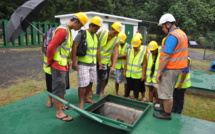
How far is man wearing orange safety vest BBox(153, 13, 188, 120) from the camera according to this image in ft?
9.25

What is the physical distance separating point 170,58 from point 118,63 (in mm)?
2049

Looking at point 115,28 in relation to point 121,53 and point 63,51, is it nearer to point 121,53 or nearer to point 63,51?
point 121,53

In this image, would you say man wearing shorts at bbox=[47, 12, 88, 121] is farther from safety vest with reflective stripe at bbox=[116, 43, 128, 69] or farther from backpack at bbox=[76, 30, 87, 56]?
safety vest with reflective stripe at bbox=[116, 43, 128, 69]

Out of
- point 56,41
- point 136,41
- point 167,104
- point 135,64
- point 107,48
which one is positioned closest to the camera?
point 56,41

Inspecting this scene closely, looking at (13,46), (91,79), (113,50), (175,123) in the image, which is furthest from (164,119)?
(13,46)

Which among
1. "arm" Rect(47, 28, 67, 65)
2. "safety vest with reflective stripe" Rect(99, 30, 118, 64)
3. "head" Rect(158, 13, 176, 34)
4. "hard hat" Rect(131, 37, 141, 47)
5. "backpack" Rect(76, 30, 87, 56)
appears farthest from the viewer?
"hard hat" Rect(131, 37, 141, 47)

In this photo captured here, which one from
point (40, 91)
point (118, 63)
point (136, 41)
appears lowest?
point (40, 91)

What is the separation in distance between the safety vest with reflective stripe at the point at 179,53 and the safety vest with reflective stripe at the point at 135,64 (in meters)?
1.37

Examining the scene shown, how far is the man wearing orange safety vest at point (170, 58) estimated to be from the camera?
2820mm

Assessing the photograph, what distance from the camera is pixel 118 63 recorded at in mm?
4824

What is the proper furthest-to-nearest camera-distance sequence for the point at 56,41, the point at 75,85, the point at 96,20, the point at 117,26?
the point at 75,85
the point at 117,26
the point at 96,20
the point at 56,41

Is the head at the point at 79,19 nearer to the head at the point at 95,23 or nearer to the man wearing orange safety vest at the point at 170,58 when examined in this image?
the head at the point at 95,23

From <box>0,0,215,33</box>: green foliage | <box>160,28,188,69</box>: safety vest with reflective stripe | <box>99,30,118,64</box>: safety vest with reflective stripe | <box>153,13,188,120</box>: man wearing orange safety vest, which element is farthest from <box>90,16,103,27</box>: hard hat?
<box>0,0,215,33</box>: green foliage

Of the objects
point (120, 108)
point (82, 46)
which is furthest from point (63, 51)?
point (120, 108)
